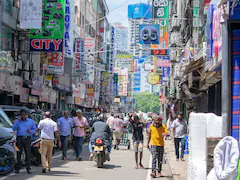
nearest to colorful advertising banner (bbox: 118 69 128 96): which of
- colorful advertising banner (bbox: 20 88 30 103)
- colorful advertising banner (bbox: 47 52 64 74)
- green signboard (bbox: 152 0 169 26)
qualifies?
green signboard (bbox: 152 0 169 26)

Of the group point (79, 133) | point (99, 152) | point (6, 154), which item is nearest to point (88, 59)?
point (79, 133)

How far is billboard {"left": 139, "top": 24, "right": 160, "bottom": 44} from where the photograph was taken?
30188mm

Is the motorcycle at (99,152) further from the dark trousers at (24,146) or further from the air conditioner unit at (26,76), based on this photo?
the air conditioner unit at (26,76)

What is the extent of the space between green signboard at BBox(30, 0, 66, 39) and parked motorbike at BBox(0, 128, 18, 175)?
17346 mm

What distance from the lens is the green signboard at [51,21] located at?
3119cm

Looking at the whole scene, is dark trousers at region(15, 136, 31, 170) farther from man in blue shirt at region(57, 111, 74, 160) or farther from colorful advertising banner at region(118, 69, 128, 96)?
colorful advertising banner at region(118, 69, 128, 96)

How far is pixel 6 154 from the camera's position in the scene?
13.8m

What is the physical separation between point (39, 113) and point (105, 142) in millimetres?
5340

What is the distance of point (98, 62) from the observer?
81750mm

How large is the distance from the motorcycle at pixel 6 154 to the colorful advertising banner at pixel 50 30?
1706cm

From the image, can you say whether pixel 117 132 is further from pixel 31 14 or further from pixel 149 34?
pixel 31 14

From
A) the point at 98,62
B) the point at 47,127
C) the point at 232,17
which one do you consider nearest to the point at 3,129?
the point at 47,127

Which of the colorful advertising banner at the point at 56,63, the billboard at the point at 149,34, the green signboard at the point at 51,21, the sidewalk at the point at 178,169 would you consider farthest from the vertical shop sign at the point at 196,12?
the colorful advertising banner at the point at 56,63

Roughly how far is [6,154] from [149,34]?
17.9 meters
